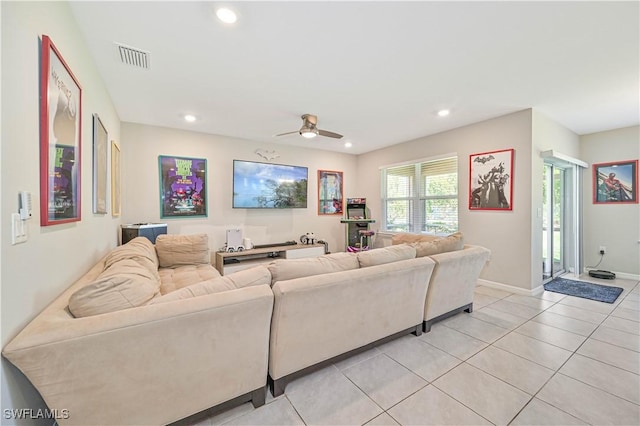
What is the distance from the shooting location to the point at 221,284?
4.87ft

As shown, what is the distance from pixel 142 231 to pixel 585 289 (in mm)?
6405

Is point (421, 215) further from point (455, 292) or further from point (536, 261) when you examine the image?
point (455, 292)

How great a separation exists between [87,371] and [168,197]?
3.47 meters

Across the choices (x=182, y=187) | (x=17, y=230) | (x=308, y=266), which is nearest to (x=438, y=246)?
(x=308, y=266)

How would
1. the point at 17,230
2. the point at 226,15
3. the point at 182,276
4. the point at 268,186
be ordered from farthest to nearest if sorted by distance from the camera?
the point at 268,186 < the point at 182,276 < the point at 226,15 < the point at 17,230

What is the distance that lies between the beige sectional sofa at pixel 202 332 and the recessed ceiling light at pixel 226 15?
1.71 meters

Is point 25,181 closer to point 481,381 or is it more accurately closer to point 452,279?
point 481,381

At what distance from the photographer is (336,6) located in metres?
1.67

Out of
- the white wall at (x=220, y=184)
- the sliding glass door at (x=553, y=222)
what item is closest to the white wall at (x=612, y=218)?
the sliding glass door at (x=553, y=222)

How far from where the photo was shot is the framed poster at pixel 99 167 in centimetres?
215

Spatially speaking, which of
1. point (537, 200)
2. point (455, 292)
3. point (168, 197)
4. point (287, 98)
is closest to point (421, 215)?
point (537, 200)

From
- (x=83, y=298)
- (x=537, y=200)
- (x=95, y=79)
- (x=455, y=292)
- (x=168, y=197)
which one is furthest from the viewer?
(x=168, y=197)

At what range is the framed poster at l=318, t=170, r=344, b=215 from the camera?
5.80m

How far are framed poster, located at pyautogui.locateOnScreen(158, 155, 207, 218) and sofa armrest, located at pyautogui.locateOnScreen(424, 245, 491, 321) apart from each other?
12.2 feet
